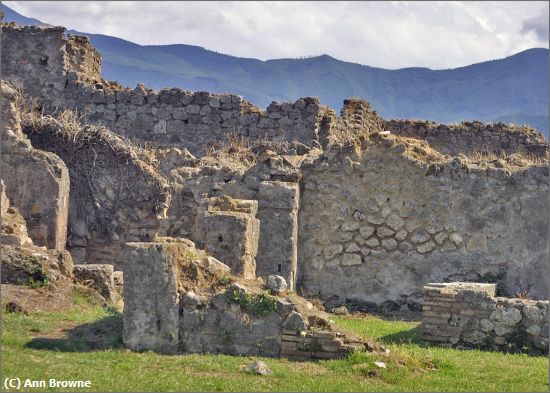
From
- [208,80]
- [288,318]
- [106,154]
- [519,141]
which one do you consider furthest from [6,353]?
[208,80]

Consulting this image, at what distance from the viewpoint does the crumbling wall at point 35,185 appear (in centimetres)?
1505

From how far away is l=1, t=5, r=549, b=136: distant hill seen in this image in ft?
140

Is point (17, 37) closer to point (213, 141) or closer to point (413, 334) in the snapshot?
point (213, 141)

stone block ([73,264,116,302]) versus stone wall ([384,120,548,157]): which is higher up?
stone wall ([384,120,548,157])

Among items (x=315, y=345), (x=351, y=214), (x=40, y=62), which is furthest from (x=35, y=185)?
(x=315, y=345)

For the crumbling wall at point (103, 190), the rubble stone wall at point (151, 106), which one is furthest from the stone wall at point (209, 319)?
the rubble stone wall at point (151, 106)

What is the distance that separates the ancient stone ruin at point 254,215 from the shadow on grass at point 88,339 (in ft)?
0.76

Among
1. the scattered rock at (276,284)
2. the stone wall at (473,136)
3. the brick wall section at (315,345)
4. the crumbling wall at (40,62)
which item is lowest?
the brick wall section at (315,345)

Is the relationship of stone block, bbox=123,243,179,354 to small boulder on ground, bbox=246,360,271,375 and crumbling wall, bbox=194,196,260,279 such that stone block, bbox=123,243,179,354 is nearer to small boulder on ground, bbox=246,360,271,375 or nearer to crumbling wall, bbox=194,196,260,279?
small boulder on ground, bbox=246,360,271,375

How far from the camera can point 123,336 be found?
9.87m

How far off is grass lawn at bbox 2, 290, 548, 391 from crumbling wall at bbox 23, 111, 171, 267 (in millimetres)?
5782

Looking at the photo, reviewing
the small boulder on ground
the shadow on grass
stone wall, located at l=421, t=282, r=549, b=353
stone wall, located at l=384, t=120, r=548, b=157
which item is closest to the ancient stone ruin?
the shadow on grass

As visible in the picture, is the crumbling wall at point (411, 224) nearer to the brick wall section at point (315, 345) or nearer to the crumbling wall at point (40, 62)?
the brick wall section at point (315, 345)

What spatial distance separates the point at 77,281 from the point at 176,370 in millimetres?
3384
